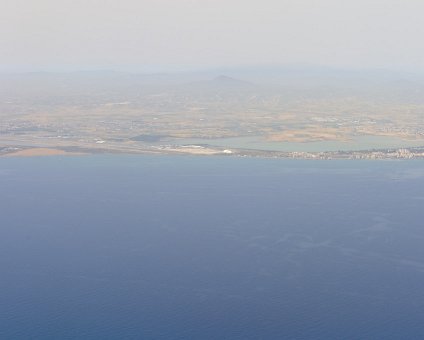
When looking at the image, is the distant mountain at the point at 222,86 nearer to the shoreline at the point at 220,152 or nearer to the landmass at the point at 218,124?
the landmass at the point at 218,124

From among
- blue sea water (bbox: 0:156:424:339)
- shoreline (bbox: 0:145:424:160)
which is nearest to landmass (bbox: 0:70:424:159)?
shoreline (bbox: 0:145:424:160)

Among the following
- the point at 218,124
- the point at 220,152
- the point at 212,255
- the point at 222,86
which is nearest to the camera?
the point at 212,255

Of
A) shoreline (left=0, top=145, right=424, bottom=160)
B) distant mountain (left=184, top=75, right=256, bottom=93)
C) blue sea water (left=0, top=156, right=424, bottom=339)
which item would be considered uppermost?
distant mountain (left=184, top=75, right=256, bottom=93)

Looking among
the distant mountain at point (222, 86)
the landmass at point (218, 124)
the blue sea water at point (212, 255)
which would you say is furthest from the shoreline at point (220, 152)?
the distant mountain at point (222, 86)

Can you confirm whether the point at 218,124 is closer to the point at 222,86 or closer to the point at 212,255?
the point at 212,255

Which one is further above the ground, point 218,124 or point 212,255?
point 218,124

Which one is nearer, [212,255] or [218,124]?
[212,255]

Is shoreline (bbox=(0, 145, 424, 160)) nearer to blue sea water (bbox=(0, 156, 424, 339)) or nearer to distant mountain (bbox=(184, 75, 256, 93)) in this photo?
blue sea water (bbox=(0, 156, 424, 339))

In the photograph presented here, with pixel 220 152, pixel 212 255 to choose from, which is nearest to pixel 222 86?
pixel 220 152

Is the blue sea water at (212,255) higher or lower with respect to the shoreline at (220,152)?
lower
